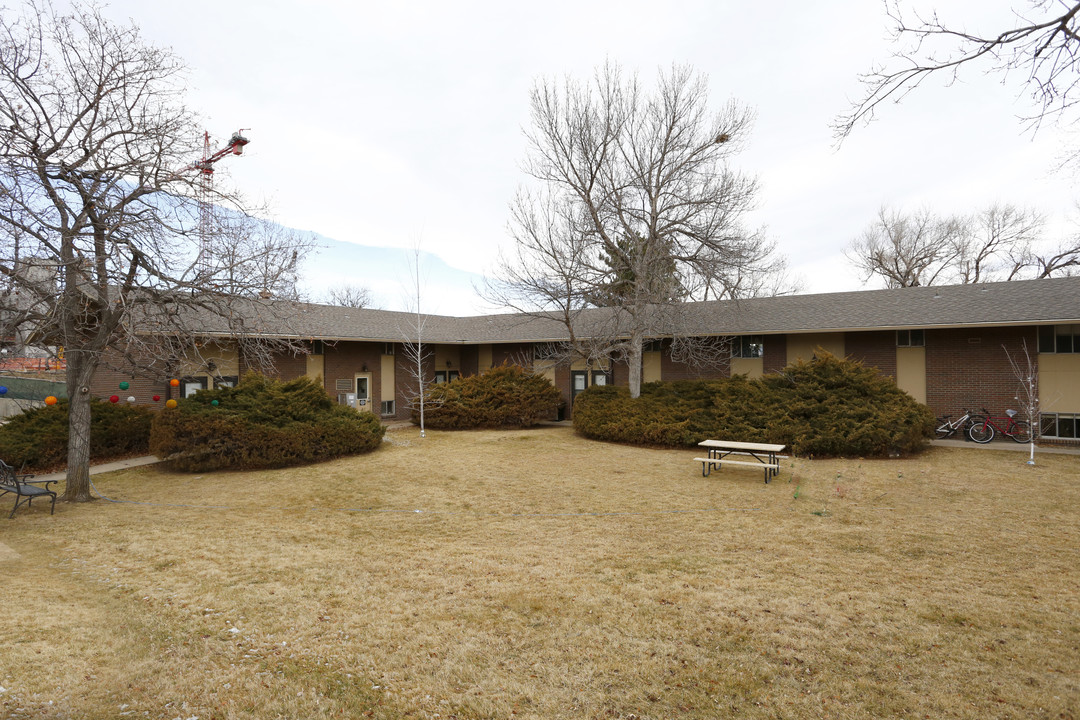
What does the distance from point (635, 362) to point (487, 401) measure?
5608 mm

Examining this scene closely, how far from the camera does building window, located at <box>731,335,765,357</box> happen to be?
19.6 metres

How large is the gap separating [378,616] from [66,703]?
225cm

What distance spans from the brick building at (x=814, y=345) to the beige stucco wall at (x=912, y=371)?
30mm

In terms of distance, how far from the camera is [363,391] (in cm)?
2209

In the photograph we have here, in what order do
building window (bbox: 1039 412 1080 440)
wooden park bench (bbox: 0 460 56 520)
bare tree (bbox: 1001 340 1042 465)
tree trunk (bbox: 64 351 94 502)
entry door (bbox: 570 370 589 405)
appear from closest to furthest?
wooden park bench (bbox: 0 460 56 520) → tree trunk (bbox: 64 351 94 502) → bare tree (bbox: 1001 340 1042 465) → building window (bbox: 1039 412 1080 440) → entry door (bbox: 570 370 589 405)

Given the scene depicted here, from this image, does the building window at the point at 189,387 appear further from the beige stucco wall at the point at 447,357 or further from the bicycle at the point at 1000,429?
the bicycle at the point at 1000,429

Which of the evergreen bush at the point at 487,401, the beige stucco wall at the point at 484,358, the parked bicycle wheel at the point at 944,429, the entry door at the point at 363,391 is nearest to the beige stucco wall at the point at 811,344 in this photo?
the parked bicycle wheel at the point at 944,429

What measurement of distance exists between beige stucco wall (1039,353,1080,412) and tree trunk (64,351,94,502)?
2223 cm

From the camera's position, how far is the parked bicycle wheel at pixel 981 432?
15.6 m

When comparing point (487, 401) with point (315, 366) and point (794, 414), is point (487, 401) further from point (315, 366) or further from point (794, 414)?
point (794, 414)

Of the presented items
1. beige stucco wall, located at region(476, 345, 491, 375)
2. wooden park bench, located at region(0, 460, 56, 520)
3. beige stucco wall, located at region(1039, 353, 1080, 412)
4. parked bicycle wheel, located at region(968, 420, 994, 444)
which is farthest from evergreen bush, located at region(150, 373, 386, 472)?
beige stucco wall, located at region(1039, 353, 1080, 412)

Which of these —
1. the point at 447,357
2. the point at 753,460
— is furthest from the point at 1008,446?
the point at 447,357

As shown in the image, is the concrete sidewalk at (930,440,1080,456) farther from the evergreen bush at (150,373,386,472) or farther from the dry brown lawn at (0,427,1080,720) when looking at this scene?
the evergreen bush at (150,373,386,472)

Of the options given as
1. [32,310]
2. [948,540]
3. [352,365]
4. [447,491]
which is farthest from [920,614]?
[352,365]
